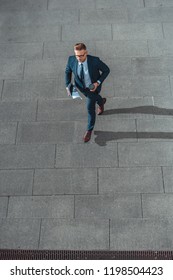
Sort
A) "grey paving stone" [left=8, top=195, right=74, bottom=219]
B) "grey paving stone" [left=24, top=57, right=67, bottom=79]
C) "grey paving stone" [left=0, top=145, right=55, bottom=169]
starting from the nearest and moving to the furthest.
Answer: "grey paving stone" [left=8, top=195, right=74, bottom=219]
"grey paving stone" [left=0, top=145, right=55, bottom=169]
"grey paving stone" [left=24, top=57, right=67, bottom=79]

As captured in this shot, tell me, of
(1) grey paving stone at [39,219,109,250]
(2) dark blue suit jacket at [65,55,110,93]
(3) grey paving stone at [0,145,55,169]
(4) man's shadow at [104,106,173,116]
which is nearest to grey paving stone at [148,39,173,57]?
(4) man's shadow at [104,106,173,116]

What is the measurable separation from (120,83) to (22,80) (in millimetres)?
2114

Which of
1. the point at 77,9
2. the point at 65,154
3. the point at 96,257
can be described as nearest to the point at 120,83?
the point at 65,154

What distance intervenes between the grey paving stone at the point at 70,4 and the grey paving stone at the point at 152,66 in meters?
2.20

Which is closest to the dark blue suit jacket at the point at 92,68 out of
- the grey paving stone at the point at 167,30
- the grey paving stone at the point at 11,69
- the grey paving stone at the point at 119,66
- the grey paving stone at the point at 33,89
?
the grey paving stone at the point at 33,89

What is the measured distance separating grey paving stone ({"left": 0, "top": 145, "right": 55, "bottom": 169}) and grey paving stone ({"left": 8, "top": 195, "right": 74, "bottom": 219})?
2.14 feet

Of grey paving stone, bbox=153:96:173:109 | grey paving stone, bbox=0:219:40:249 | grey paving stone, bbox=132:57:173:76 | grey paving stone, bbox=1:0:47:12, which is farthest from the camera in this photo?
grey paving stone, bbox=1:0:47:12

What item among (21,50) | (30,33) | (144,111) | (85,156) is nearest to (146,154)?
(144,111)

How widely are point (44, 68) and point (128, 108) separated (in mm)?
2149

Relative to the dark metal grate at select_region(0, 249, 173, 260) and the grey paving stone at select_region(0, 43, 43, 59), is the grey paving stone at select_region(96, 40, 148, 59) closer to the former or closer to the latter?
the grey paving stone at select_region(0, 43, 43, 59)

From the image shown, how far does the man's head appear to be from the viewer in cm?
559

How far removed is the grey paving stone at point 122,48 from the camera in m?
8.31

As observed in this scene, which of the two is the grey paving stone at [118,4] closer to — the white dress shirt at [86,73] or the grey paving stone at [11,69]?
the grey paving stone at [11,69]

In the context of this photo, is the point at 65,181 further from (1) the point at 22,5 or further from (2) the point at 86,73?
(1) the point at 22,5
